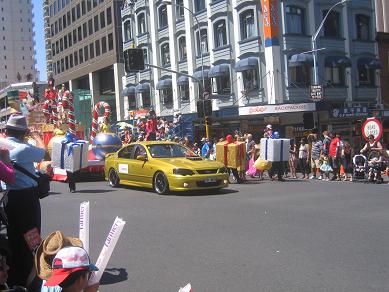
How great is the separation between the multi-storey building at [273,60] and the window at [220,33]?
0.07 metres

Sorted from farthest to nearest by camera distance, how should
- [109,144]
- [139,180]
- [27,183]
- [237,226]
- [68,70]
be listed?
[68,70] < [109,144] < [139,180] < [237,226] < [27,183]

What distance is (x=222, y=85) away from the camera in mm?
37062

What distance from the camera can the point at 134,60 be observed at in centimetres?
2267

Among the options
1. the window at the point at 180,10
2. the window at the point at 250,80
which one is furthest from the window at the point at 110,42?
the window at the point at 250,80

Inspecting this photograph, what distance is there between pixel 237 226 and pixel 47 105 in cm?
1908

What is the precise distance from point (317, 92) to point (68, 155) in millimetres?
19113

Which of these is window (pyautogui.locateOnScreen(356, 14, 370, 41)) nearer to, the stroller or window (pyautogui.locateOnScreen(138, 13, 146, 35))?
window (pyautogui.locateOnScreen(138, 13, 146, 35))

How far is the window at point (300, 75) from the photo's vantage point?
3400cm

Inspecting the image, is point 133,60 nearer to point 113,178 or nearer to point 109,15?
point 113,178

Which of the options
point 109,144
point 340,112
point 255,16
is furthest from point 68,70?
point 109,144

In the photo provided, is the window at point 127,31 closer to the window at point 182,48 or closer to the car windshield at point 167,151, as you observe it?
the window at point 182,48

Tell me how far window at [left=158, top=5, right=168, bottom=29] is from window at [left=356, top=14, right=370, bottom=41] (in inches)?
577

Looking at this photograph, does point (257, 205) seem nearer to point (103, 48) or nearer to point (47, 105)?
point (47, 105)

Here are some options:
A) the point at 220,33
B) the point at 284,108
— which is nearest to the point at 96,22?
the point at 220,33
